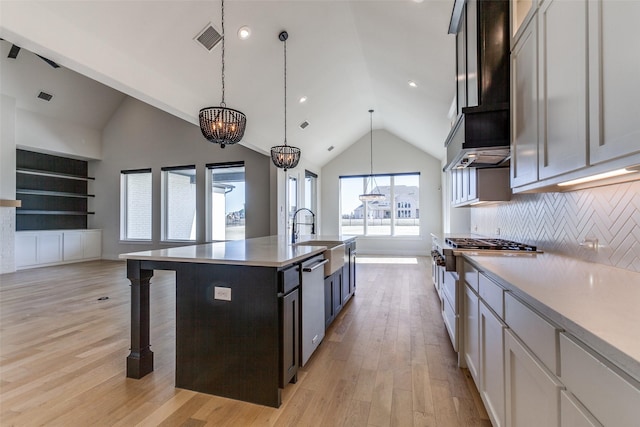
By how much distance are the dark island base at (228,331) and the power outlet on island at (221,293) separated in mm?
21

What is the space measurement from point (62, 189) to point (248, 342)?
28.8ft

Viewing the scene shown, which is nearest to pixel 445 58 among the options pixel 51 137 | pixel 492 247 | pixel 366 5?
pixel 366 5

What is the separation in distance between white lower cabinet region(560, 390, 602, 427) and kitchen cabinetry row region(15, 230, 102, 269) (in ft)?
30.4

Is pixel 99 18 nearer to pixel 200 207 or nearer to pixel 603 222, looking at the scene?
pixel 603 222

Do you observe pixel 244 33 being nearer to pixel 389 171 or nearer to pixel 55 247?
pixel 389 171

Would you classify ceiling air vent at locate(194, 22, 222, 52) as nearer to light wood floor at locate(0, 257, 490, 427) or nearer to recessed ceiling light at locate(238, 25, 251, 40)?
recessed ceiling light at locate(238, 25, 251, 40)

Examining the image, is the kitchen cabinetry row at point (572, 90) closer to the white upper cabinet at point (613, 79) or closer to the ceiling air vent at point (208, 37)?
the white upper cabinet at point (613, 79)

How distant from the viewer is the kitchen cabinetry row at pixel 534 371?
68 cm

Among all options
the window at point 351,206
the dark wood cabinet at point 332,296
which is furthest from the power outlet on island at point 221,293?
the window at point 351,206

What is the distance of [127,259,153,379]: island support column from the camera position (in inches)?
85.9

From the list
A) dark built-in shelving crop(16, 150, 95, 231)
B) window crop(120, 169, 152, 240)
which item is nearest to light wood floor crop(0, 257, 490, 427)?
window crop(120, 169, 152, 240)

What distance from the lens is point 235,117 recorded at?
2.87 m

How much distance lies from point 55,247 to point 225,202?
4261 millimetres

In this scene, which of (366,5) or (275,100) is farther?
(275,100)
